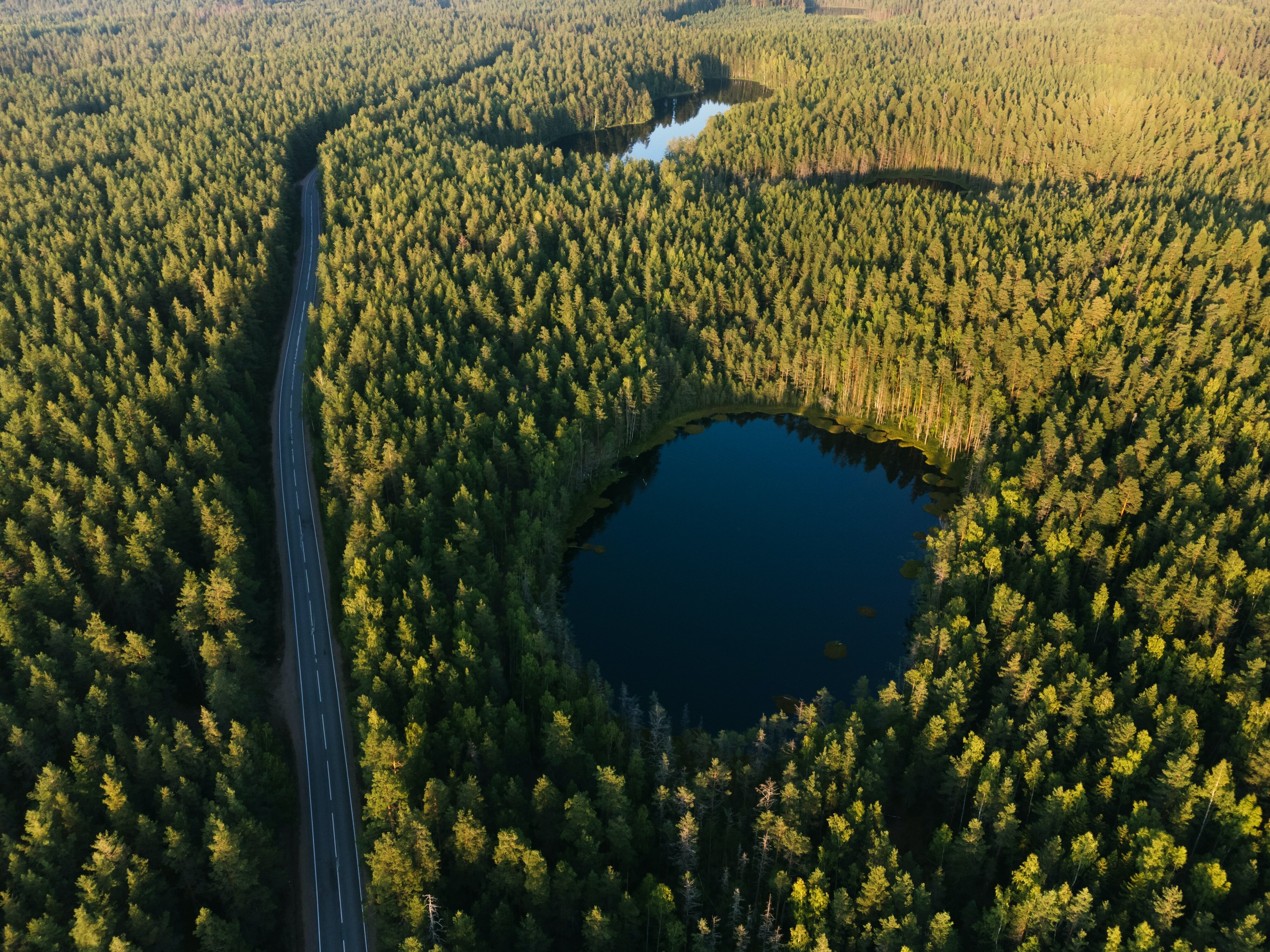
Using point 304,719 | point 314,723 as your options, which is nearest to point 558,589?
point 314,723

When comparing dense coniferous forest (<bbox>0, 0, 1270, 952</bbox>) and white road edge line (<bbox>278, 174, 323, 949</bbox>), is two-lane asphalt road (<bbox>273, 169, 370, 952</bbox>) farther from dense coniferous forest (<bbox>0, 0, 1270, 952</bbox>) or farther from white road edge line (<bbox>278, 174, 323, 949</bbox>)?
dense coniferous forest (<bbox>0, 0, 1270, 952</bbox>)

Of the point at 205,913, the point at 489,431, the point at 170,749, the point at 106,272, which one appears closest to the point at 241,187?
the point at 106,272

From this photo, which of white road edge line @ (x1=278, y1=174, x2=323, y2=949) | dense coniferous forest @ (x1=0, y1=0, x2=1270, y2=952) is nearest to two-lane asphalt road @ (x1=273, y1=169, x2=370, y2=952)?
white road edge line @ (x1=278, y1=174, x2=323, y2=949)

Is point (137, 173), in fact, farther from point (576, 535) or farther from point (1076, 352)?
point (1076, 352)

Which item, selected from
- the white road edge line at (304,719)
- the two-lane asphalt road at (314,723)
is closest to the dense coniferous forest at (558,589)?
the white road edge line at (304,719)

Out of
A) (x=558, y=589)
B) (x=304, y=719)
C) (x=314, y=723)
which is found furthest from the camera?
(x=558, y=589)

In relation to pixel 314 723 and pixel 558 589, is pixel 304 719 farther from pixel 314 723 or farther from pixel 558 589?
pixel 558 589

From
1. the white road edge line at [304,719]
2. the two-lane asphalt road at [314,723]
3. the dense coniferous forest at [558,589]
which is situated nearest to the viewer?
the dense coniferous forest at [558,589]

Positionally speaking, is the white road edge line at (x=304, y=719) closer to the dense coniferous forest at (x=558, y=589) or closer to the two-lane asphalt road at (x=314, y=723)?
the two-lane asphalt road at (x=314, y=723)
